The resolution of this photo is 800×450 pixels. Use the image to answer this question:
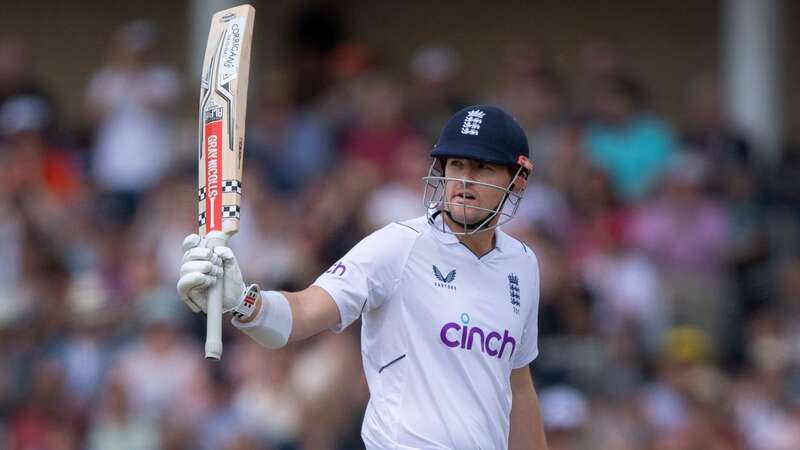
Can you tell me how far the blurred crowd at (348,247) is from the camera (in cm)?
959

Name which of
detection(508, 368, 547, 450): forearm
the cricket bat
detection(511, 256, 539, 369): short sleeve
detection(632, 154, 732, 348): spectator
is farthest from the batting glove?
detection(632, 154, 732, 348): spectator

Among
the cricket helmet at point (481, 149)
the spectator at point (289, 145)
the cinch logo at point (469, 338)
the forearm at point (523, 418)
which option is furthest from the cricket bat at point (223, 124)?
the spectator at point (289, 145)

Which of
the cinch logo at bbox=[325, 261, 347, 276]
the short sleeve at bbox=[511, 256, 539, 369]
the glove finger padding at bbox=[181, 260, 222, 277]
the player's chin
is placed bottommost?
the short sleeve at bbox=[511, 256, 539, 369]

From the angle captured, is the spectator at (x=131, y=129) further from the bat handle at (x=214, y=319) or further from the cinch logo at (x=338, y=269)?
the bat handle at (x=214, y=319)

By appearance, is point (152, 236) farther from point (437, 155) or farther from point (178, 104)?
point (437, 155)

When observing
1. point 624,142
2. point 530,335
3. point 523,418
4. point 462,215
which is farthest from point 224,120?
point 624,142

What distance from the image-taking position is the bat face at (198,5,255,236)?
5.48 meters

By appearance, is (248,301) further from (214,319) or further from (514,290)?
(514,290)

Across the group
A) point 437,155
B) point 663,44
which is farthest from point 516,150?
point 663,44

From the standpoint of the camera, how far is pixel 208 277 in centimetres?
500

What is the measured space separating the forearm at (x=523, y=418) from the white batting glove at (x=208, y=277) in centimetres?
128

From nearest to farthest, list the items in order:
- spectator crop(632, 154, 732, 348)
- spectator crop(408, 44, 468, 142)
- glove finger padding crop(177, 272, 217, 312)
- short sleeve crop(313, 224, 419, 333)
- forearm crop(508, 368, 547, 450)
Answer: glove finger padding crop(177, 272, 217, 312)
short sleeve crop(313, 224, 419, 333)
forearm crop(508, 368, 547, 450)
spectator crop(632, 154, 732, 348)
spectator crop(408, 44, 468, 142)

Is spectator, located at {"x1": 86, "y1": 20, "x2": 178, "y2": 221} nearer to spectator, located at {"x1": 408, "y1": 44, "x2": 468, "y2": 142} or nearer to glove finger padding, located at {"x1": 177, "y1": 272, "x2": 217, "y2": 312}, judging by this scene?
spectator, located at {"x1": 408, "y1": 44, "x2": 468, "y2": 142}

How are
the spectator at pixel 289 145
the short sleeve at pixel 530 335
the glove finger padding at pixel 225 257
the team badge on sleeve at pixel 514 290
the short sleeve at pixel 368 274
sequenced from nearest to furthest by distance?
the glove finger padding at pixel 225 257, the short sleeve at pixel 368 274, the team badge on sleeve at pixel 514 290, the short sleeve at pixel 530 335, the spectator at pixel 289 145
